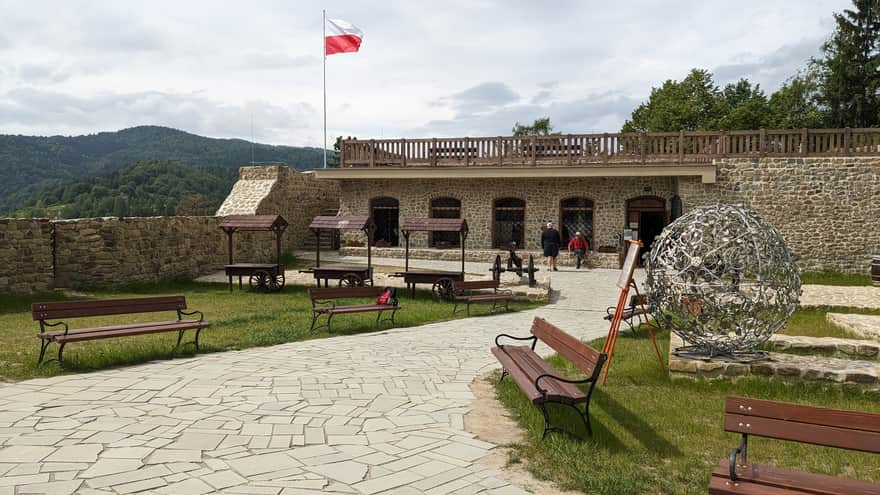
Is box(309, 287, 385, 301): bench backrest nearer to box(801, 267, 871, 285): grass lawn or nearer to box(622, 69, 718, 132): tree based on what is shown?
box(801, 267, 871, 285): grass lawn

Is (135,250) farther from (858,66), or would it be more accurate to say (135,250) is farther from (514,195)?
(858,66)

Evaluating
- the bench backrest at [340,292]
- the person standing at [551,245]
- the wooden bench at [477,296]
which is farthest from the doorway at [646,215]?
the bench backrest at [340,292]

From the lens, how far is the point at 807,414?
10.6 feet

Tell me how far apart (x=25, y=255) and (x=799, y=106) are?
37146 mm

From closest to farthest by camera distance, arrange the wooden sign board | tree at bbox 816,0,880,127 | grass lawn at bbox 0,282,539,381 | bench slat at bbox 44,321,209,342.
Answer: the wooden sign board, bench slat at bbox 44,321,209,342, grass lawn at bbox 0,282,539,381, tree at bbox 816,0,880,127

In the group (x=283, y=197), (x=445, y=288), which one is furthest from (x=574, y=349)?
(x=283, y=197)

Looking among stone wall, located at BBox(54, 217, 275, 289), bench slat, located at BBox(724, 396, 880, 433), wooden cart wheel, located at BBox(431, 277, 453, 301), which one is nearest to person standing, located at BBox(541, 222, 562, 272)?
wooden cart wheel, located at BBox(431, 277, 453, 301)

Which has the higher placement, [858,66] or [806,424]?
[858,66]

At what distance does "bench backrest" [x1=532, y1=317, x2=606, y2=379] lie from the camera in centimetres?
473

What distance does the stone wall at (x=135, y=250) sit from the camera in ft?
46.6

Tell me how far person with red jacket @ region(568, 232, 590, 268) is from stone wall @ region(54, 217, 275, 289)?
11.0 metres

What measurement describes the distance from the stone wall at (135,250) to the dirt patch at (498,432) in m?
12.1

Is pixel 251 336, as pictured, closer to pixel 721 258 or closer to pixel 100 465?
pixel 100 465

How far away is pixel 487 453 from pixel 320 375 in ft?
8.95
